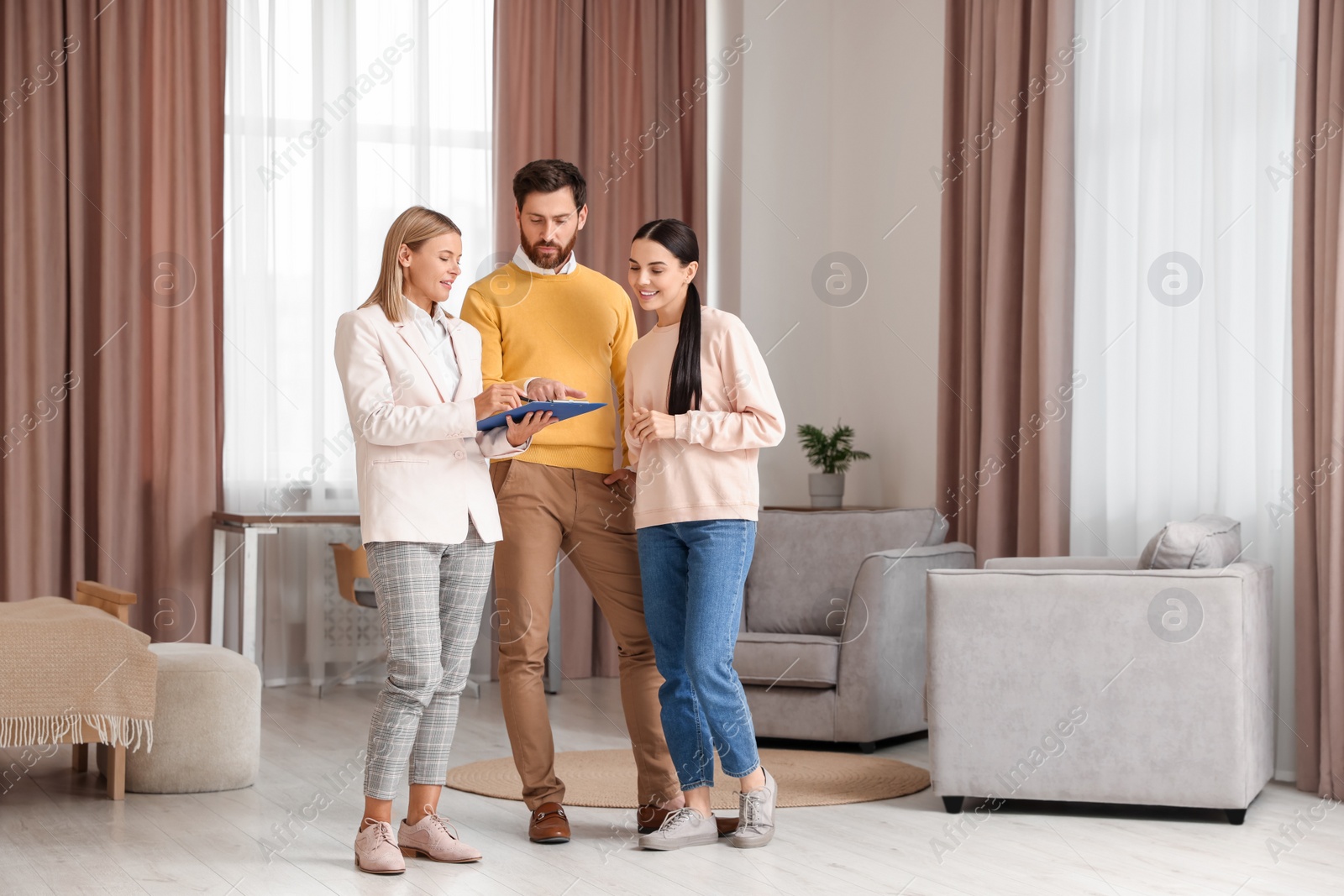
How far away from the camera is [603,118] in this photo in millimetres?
5727

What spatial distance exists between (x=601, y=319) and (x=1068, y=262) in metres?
1.99

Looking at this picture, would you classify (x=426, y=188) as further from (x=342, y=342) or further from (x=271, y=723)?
(x=342, y=342)

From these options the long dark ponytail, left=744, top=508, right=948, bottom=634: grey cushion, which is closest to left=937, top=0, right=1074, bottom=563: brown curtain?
left=744, top=508, right=948, bottom=634: grey cushion

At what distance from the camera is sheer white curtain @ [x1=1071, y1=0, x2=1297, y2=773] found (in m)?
3.57

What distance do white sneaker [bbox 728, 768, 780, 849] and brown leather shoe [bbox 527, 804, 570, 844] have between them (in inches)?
14.0

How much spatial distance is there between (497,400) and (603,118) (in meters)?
3.52

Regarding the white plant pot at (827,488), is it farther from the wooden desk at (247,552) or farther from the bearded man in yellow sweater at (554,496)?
the bearded man in yellow sweater at (554,496)

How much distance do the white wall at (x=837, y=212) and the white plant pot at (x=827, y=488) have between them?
0.22m

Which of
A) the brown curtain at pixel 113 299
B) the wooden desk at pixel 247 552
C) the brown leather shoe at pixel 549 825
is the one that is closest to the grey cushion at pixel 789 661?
the brown leather shoe at pixel 549 825

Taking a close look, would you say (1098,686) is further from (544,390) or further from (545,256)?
(545,256)

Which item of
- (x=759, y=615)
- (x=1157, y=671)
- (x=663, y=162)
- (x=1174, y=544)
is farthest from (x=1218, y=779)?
(x=663, y=162)

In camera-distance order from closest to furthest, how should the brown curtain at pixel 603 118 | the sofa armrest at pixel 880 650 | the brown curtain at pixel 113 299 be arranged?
1. the sofa armrest at pixel 880 650
2. the brown curtain at pixel 113 299
3. the brown curtain at pixel 603 118

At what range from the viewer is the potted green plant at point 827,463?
17.0 feet

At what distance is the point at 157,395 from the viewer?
5.02 m
